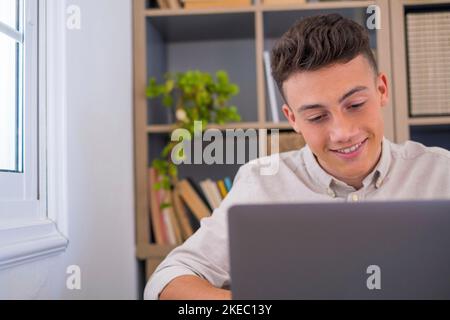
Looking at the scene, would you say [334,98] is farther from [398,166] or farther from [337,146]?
[398,166]

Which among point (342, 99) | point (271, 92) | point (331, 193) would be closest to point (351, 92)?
point (342, 99)

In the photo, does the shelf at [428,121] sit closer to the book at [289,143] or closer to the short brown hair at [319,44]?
the book at [289,143]

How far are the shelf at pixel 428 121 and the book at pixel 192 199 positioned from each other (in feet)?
2.67

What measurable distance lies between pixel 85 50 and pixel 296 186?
728mm

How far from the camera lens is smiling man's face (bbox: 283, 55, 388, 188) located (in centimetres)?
115

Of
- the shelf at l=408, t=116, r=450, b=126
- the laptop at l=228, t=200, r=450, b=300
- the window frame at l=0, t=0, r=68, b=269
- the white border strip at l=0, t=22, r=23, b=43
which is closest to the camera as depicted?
the laptop at l=228, t=200, r=450, b=300

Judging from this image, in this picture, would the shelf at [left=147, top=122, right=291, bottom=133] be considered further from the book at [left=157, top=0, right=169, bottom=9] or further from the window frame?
the window frame

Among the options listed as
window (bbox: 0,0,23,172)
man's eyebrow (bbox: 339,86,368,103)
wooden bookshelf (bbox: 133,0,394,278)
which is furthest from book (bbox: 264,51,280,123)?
window (bbox: 0,0,23,172)

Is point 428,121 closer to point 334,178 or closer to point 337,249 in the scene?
point 334,178

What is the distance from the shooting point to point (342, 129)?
1176 millimetres

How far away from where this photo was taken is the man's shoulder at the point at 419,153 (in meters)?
1.26

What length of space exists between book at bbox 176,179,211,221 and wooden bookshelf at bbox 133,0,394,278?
0.44ft

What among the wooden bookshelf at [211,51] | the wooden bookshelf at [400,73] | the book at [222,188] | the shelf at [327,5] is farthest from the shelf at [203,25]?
the book at [222,188]
